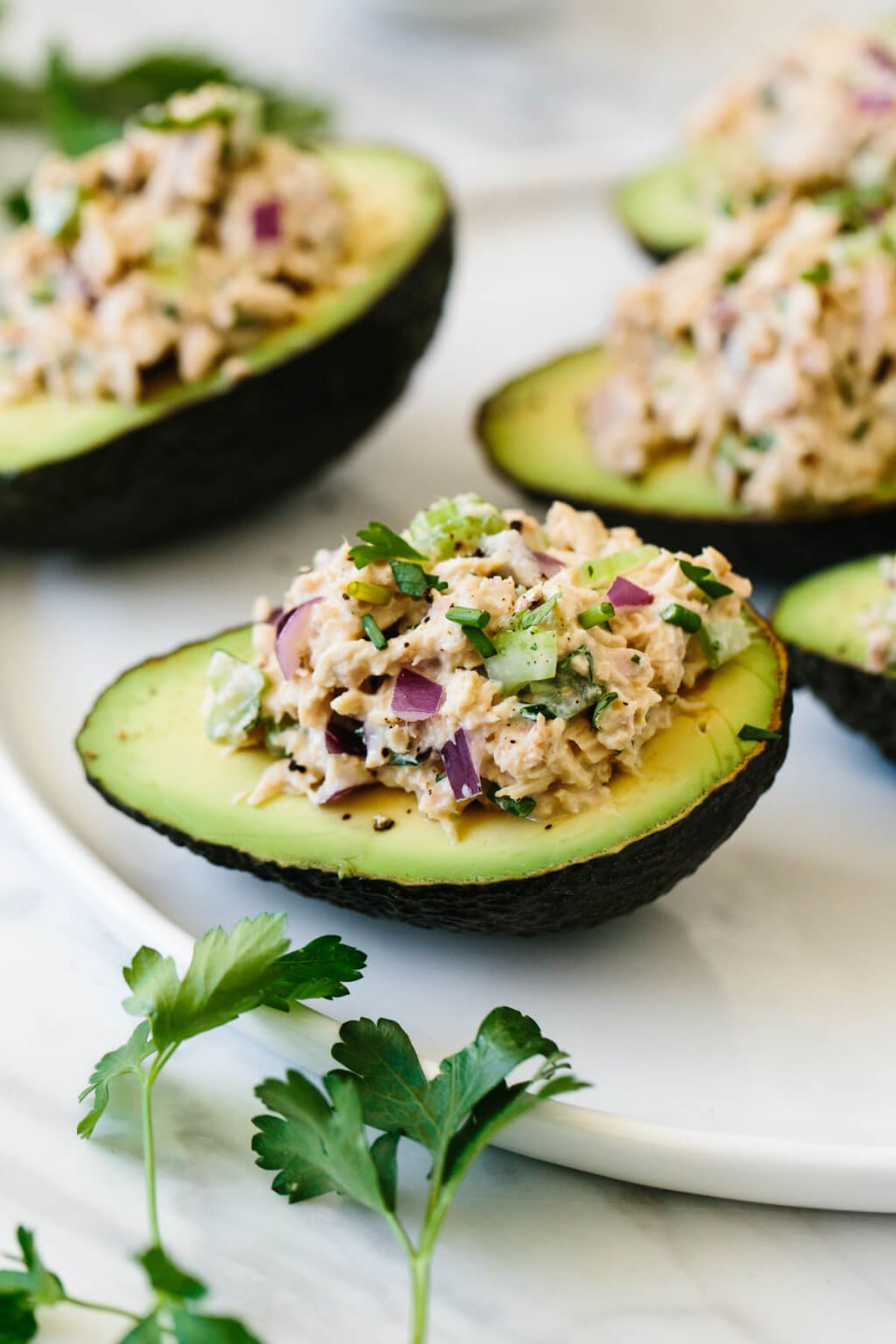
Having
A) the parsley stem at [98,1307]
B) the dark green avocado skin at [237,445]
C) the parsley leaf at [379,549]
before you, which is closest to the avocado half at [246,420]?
the dark green avocado skin at [237,445]

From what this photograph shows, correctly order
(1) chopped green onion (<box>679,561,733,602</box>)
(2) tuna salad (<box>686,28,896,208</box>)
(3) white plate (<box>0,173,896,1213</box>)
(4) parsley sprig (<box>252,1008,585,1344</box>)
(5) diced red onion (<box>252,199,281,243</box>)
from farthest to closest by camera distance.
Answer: (2) tuna salad (<box>686,28,896,208</box>) → (5) diced red onion (<box>252,199,281,243</box>) → (1) chopped green onion (<box>679,561,733,602</box>) → (3) white plate (<box>0,173,896,1213</box>) → (4) parsley sprig (<box>252,1008,585,1344</box>)

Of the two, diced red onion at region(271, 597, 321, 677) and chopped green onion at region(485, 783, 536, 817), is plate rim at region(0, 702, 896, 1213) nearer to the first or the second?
chopped green onion at region(485, 783, 536, 817)

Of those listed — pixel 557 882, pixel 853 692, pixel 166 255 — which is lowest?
pixel 853 692

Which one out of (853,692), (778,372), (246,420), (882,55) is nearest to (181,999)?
(853,692)

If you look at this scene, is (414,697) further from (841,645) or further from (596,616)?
(841,645)

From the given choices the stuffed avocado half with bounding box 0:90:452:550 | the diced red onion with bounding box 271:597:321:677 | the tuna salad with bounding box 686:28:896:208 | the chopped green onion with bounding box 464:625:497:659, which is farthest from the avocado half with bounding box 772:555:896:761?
the tuna salad with bounding box 686:28:896:208

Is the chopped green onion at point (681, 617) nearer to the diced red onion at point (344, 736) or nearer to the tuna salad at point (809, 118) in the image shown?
the diced red onion at point (344, 736)
